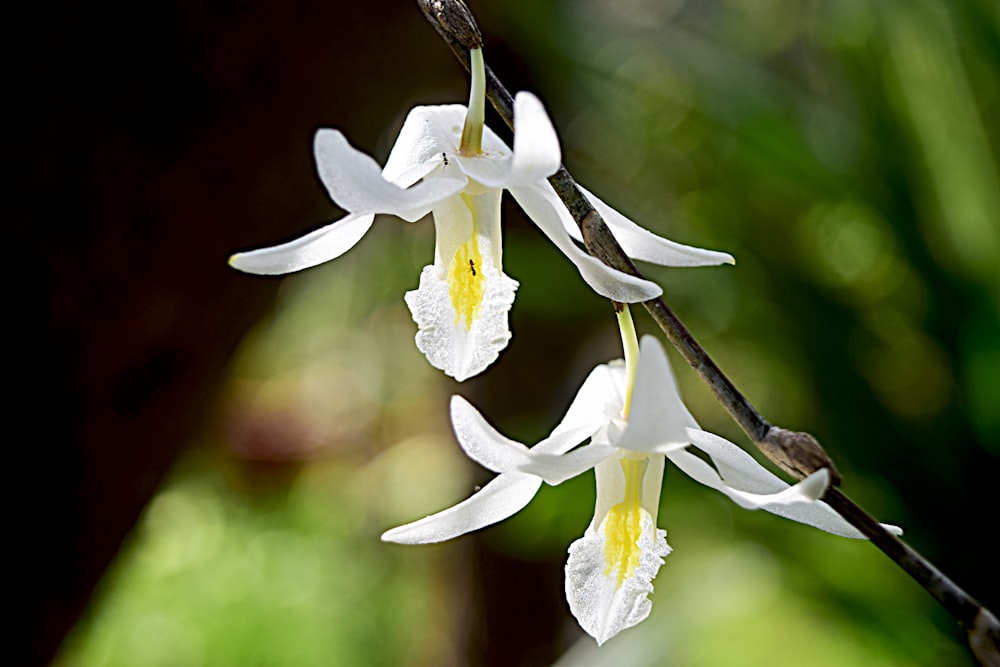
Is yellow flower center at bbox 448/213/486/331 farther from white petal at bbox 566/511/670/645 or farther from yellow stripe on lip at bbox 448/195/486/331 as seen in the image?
white petal at bbox 566/511/670/645

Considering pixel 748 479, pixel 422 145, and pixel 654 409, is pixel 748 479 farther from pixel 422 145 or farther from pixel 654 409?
pixel 422 145

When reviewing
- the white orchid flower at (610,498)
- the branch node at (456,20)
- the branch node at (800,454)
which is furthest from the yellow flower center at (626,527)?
the branch node at (456,20)

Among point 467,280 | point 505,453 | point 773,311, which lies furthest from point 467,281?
point 773,311

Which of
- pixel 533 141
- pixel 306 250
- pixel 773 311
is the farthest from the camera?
pixel 773 311

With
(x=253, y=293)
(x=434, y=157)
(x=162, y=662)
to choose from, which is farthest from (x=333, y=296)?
(x=434, y=157)

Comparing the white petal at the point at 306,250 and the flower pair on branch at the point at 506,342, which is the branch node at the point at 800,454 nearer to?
the flower pair on branch at the point at 506,342

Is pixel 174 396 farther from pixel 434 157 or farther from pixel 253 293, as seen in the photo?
pixel 434 157
